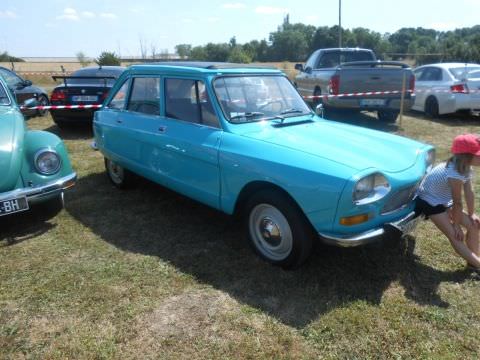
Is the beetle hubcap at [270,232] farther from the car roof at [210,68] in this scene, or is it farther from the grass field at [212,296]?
the car roof at [210,68]

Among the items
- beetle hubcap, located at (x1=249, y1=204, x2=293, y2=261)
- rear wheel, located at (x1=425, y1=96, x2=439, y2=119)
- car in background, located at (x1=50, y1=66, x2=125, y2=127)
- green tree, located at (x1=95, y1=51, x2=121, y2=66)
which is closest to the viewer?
beetle hubcap, located at (x1=249, y1=204, x2=293, y2=261)

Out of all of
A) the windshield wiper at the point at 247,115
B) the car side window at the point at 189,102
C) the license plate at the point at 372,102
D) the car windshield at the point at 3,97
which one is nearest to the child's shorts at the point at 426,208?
the windshield wiper at the point at 247,115

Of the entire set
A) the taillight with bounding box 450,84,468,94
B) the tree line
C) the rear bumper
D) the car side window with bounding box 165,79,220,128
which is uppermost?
the tree line

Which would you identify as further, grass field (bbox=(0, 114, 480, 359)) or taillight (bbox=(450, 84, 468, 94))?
taillight (bbox=(450, 84, 468, 94))

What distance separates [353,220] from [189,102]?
208 centimetres

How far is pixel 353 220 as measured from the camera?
296 centimetres

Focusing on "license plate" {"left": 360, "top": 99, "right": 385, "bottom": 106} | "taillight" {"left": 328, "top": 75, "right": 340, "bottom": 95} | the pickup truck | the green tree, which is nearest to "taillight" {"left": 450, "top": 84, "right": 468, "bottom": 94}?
the pickup truck

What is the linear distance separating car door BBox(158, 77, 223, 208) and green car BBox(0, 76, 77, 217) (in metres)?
1.13

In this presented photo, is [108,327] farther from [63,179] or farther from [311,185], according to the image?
[63,179]

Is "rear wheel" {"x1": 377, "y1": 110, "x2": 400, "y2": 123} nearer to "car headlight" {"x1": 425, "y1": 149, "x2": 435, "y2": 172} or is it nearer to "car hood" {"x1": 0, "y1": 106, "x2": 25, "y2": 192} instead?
"car headlight" {"x1": 425, "y1": 149, "x2": 435, "y2": 172}

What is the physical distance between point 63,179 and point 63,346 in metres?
2.15

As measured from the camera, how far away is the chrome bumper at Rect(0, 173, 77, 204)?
3.92 meters

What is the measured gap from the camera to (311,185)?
299cm

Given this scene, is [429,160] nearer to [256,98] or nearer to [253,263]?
[256,98]
